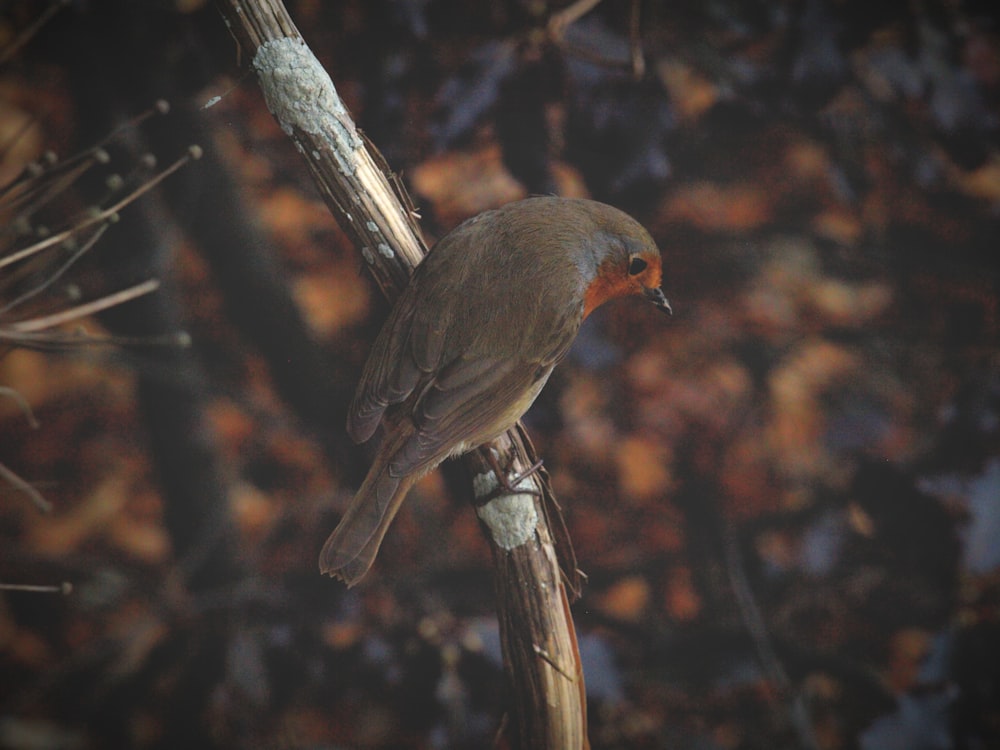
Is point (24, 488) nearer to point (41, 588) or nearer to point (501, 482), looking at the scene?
point (41, 588)

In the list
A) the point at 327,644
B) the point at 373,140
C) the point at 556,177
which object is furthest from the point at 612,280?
the point at 327,644

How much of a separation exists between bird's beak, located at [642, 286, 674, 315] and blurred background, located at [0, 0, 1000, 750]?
0.10 ft

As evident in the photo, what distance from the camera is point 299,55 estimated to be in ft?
2.89

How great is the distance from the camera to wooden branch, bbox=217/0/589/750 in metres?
0.88

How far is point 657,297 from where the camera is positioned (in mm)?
967

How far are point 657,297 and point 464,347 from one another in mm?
257

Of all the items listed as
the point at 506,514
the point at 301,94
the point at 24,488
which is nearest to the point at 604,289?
the point at 506,514

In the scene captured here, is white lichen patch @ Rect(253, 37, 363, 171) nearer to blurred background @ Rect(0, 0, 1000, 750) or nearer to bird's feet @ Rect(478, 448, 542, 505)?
blurred background @ Rect(0, 0, 1000, 750)

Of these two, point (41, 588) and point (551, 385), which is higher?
point (41, 588)

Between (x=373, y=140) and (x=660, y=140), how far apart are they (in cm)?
37

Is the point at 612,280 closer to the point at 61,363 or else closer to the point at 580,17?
the point at 580,17

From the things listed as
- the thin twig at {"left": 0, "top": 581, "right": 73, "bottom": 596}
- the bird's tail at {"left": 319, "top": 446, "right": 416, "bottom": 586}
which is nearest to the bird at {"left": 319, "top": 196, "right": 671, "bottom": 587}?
the bird's tail at {"left": 319, "top": 446, "right": 416, "bottom": 586}

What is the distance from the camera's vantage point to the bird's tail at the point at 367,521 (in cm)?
86

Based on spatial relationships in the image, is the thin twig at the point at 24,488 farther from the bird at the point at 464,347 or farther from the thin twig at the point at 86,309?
the bird at the point at 464,347
